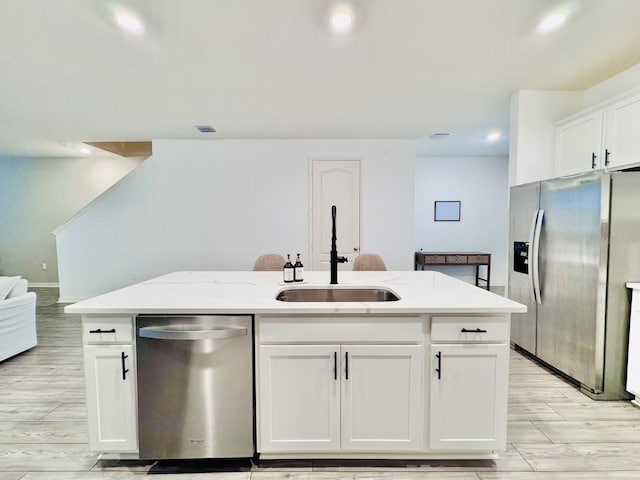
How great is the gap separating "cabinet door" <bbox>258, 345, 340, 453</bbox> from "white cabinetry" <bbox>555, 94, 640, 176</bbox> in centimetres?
279

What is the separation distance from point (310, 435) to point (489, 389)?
3.03ft

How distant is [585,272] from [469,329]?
1.51m

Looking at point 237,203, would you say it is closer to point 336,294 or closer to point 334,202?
point 334,202

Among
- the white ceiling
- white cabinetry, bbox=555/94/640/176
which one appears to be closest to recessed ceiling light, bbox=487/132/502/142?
the white ceiling

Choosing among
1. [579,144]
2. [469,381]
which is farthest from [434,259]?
[469,381]

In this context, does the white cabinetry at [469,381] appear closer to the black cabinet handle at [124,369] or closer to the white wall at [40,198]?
the black cabinet handle at [124,369]

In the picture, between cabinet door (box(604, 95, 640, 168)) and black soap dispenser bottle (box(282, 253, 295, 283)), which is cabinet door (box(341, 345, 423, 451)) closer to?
black soap dispenser bottle (box(282, 253, 295, 283))

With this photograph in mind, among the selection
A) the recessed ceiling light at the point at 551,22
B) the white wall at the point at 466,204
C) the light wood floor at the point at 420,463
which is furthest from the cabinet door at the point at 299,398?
the white wall at the point at 466,204

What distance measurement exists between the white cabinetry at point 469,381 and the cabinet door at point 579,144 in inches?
86.9

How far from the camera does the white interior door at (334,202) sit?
4.85m

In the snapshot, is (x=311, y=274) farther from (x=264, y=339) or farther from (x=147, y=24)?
(x=147, y=24)

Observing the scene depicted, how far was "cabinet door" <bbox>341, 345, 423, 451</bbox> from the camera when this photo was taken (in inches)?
61.1

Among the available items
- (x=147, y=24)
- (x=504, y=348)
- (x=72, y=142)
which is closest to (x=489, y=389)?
(x=504, y=348)

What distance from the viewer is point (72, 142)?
199 inches
